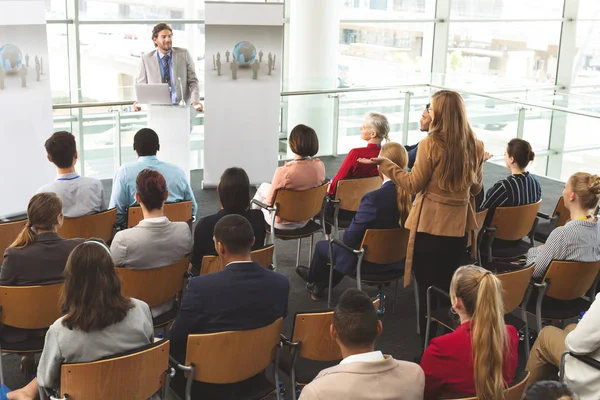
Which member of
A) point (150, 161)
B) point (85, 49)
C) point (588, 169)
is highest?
point (85, 49)

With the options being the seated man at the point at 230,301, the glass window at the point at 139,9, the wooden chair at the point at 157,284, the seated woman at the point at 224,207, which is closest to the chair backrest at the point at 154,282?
the wooden chair at the point at 157,284

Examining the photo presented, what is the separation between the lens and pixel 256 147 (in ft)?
27.3

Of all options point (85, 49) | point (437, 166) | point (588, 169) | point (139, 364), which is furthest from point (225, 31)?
point (588, 169)

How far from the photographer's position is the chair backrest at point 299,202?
18.6 ft

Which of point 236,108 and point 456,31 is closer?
point 236,108

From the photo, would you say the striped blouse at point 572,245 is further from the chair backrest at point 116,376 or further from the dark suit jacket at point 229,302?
the chair backrest at point 116,376

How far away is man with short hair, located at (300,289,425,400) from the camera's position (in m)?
2.68

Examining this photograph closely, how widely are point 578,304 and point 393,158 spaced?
1.53 metres

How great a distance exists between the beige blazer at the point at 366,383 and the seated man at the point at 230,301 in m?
0.77

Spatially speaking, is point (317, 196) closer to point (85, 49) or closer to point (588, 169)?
point (85, 49)

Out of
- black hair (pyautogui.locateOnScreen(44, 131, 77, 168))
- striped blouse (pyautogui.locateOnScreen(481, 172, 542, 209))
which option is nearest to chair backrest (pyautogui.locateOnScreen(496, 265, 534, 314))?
striped blouse (pyautogui.locateOnScreen(481, 172, 542, 209))

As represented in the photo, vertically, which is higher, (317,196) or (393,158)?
(393,158)

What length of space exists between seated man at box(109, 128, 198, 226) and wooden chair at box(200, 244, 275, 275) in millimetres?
1312

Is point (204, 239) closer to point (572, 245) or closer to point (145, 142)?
point (145, 142)
